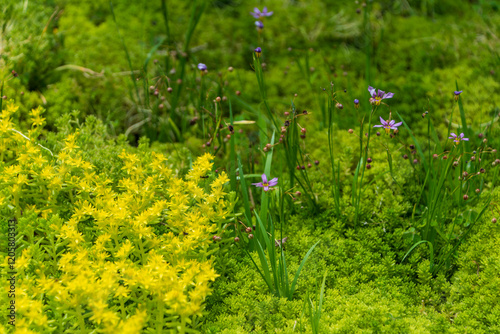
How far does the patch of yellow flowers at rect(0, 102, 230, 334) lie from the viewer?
7.22ft

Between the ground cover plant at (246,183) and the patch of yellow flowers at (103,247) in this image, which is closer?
the patch of yellow flowers at (103,247)

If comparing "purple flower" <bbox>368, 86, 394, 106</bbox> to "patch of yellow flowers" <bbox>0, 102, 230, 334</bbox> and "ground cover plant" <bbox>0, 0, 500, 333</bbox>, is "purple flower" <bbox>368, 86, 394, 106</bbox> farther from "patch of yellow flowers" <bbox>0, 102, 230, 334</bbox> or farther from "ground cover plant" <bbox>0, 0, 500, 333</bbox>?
"patch of yellow flowers" <bbox>0, 102, 230, 334</bbox>

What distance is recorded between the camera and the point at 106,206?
2.59 m

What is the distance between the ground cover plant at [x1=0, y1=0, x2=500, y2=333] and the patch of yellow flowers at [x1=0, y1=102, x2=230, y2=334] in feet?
0.04

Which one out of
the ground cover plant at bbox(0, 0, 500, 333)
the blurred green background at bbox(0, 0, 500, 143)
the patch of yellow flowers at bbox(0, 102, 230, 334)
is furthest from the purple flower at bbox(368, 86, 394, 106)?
the blurred green background at bbox(0, 0, 500, 143)

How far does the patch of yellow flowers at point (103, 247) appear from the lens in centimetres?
220

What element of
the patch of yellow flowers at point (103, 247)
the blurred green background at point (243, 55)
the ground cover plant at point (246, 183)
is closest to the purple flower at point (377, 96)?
the ground cover plant at point (246, 183)

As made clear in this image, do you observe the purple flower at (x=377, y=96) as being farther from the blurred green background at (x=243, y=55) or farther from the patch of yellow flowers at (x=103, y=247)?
the blurred green background at (x=243, y=55)

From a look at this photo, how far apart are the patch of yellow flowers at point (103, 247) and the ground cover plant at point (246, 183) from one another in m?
0.01

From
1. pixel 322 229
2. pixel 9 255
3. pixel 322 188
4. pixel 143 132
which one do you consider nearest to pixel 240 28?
pixel 143 132

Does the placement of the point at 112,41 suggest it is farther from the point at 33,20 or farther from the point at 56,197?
the point at 56,197

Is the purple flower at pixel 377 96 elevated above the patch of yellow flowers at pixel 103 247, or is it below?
above

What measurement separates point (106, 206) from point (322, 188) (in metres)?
1.61

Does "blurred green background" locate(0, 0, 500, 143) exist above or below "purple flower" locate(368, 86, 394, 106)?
below
